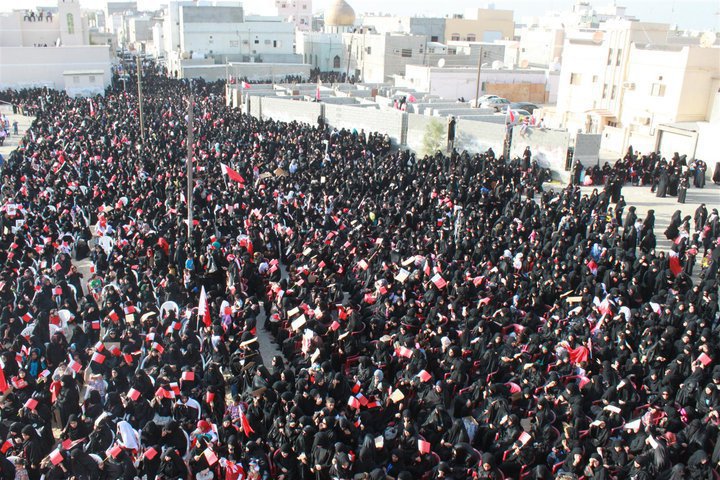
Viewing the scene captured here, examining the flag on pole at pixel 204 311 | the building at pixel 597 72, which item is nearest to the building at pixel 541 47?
the building at pixel 597 72

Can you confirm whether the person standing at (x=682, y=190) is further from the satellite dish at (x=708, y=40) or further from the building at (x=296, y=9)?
the building at (x=296, y=9)

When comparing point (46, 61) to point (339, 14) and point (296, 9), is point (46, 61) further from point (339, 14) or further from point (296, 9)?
point (296, 9)

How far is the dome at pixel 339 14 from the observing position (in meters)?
60.1

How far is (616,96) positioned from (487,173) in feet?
44.0

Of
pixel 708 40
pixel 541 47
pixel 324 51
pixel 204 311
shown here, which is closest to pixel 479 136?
pixel 708 40

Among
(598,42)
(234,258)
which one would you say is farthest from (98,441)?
(598,42)

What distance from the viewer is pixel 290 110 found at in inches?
1153

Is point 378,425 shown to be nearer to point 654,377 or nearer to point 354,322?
point 354,322

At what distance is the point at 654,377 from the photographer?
8.34 meters

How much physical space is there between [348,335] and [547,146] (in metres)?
14.1

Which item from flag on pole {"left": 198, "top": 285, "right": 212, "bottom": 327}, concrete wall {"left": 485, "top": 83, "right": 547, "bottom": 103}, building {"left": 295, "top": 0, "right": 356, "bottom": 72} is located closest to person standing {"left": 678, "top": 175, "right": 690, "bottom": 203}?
flag on pole {"left": 198, "top": 285, "right": 212, "bottom": 327}

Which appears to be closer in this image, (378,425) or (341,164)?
(378,425)

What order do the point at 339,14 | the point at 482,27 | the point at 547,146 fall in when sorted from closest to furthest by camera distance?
the point at 547,146 < the point at 339,14 < the point at 482,27

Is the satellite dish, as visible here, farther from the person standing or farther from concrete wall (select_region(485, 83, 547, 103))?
concrete wall (select_region(485, 83, 547, 103))
